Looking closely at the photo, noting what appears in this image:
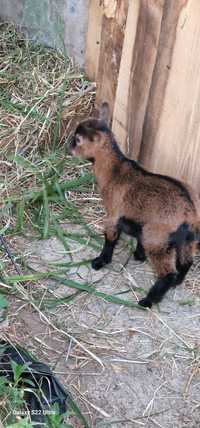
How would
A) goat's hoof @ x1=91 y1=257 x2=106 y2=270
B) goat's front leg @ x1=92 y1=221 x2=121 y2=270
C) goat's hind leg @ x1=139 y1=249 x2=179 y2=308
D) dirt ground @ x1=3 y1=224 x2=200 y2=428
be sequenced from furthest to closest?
goat's hoof @ x1=91 y1=257 x2=106 y2=270 → goat's front leg @ x1=92 y1=221 x2=121 y2=270 → goat's hind leg @ x1=139 y1=249 x2=179 y2=308 → dirt ground @ x1=3 y1=224 x2=200 y2=428

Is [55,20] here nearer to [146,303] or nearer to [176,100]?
[176,100]

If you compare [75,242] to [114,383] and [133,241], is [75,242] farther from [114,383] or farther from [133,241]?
[114,383]

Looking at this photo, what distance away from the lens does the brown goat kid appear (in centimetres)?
346

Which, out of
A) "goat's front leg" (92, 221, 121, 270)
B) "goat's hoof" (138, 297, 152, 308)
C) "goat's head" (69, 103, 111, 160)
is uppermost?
"goat's head" (69, 103, 111, 160)

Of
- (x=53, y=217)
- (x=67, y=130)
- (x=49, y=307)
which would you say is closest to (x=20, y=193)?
(x=53, y=217)

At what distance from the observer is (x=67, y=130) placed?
15.4ft

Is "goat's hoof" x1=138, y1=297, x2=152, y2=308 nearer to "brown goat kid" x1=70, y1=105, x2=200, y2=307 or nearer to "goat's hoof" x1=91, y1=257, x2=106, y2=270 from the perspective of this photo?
"brown goat kid" x1=70, y1=105, x2=200, y2=307

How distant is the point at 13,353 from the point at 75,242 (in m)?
1.07

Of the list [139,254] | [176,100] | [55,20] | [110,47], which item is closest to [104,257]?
[139,254]

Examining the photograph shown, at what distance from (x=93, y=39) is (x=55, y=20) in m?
0.40

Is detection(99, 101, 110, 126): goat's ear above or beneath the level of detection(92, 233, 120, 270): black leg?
above

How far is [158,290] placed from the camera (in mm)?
3646

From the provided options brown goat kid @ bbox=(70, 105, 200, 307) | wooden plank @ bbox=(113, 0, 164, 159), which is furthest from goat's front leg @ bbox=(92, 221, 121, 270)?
wooden plank @ bbox=(113, 0, 164, 159)

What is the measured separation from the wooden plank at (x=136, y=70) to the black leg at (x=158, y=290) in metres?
0.96
